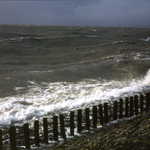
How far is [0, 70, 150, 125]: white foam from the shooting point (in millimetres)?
7855

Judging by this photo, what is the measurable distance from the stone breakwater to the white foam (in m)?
2.61

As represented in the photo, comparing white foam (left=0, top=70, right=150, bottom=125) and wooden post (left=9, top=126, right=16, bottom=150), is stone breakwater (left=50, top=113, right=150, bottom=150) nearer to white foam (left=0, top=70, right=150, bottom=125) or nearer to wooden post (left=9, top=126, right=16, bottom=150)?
wooden post (left=9, top=126, right=16, bottom=150)

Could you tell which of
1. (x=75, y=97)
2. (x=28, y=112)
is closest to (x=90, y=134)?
(x=28, y=112)

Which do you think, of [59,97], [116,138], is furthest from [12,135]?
[59,97]

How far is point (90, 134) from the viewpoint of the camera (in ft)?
19.0

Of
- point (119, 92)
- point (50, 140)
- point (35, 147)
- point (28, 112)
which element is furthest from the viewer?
point (119, 92)

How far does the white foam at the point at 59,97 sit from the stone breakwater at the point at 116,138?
2.61 m

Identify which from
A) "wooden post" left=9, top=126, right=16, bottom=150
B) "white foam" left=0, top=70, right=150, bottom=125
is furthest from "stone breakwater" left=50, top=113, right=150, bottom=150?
"white foam" left=0, top=70, right=150, bottom=125

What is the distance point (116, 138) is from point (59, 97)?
5.01m

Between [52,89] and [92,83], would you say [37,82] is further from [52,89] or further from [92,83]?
[92,83]

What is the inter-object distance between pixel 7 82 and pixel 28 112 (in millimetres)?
5940

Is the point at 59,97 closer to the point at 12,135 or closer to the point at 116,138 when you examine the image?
the point at 116,138

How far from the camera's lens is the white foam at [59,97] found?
7855mm

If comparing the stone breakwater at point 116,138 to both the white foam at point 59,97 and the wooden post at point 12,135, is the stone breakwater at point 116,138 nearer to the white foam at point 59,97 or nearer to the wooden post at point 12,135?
the wooden post at point 12,135
